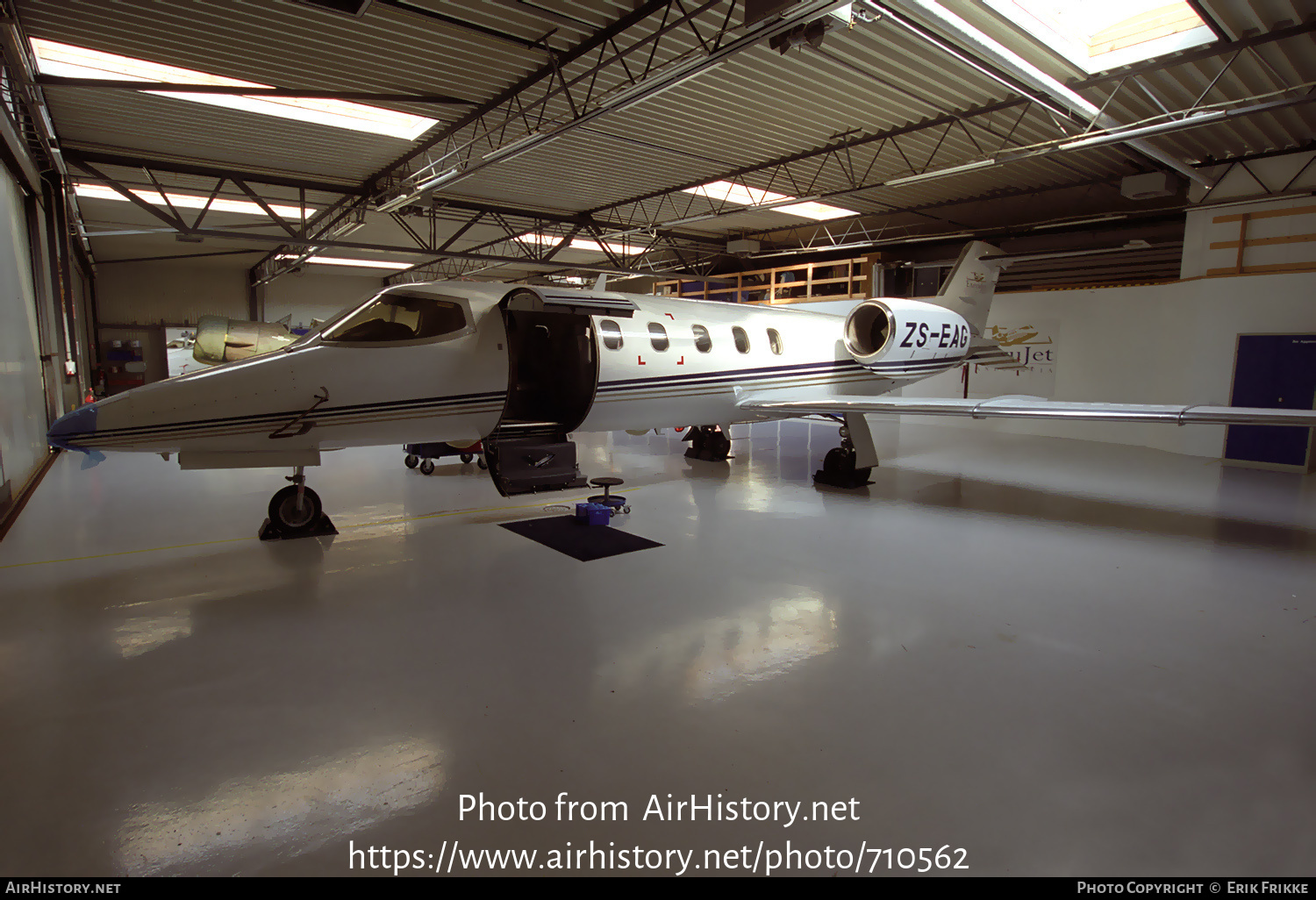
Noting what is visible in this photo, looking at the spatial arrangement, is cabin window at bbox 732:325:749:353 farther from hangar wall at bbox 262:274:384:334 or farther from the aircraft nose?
hangar wall at bbox 262:274:384:334

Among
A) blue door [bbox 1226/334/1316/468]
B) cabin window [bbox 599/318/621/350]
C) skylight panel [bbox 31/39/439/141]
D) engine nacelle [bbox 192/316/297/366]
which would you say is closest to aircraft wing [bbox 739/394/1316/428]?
Result: cabin window [bbox 599/318/621/350]

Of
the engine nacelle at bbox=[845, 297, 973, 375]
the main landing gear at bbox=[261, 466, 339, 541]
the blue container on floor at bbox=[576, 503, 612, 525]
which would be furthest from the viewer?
the engine nacelle at bbox=[845, 297, 973, 375]

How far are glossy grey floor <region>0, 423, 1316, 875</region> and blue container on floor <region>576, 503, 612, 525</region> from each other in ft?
0.85

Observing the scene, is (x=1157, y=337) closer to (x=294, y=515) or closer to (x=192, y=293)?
(x=294, y=515)

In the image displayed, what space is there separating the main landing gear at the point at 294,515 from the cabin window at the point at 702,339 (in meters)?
4.99

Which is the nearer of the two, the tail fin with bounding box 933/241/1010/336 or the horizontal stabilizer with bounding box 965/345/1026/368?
the tail fin with bounding box 933/241/1010/336

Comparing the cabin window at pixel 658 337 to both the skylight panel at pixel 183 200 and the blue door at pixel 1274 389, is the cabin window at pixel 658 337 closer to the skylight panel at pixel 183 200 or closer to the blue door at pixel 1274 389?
the blue door at pixel 1274 389

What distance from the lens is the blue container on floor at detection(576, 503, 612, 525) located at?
23.4ft

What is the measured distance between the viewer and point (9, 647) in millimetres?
4156

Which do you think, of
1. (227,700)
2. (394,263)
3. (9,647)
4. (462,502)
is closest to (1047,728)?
(227,700)

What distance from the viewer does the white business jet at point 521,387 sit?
5.81 metres

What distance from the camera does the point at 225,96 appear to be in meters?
9.40

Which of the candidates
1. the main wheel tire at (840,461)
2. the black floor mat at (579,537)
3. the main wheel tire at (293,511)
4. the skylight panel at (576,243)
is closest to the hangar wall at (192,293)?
the skylight panel at (576,243)

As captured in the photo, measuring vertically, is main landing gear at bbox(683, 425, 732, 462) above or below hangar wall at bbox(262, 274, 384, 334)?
below
